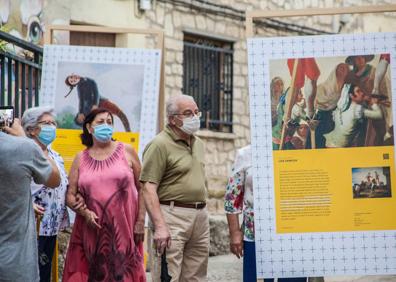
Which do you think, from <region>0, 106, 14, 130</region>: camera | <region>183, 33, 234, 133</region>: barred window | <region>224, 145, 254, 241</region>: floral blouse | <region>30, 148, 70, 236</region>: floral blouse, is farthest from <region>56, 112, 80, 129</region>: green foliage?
<region>183, 33, 234, 133</region>: barred window

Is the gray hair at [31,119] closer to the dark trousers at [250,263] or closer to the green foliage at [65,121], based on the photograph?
the green foliage at [65,121]

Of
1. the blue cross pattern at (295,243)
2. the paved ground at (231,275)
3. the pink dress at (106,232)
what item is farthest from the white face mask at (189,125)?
the paved ground at (231,275)

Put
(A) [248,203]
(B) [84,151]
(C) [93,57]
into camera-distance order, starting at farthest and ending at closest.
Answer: (C) [93,57]
(B) [84,151]
(A) [248,203]

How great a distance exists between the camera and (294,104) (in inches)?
279

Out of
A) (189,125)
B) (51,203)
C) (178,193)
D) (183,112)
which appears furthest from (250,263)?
(51,203)

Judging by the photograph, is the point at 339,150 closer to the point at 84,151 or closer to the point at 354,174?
the point at 354,174

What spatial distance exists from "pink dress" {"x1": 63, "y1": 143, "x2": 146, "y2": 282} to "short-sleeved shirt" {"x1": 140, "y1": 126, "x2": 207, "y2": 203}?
0.72 m

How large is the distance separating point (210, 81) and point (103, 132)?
8969mm

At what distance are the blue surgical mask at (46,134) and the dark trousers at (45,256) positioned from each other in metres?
0.75

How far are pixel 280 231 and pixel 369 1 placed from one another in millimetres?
14077

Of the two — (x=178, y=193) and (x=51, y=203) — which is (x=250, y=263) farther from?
(x=51, y=203)

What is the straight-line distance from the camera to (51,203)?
8289 mm

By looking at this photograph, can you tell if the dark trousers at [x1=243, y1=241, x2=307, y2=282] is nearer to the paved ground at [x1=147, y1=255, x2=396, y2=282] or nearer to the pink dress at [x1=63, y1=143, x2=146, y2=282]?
the pink dress at [x1=63, y1=143, x2=146, y2=282]

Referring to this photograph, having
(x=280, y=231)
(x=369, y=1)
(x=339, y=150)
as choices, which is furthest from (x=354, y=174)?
(x=369, y=1)
